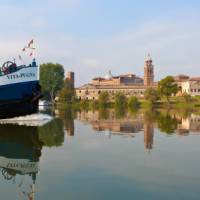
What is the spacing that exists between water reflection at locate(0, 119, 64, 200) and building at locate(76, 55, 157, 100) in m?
118

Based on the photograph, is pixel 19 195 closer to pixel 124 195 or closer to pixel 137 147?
pixel 124 195

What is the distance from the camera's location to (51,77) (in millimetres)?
108938

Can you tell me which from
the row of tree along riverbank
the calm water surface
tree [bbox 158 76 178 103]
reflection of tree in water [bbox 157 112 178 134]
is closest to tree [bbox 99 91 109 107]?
the row of tree along riverbank

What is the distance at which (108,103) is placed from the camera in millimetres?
110812

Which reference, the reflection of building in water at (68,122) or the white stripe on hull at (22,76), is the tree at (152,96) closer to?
the reflection of building in water at (68,122)

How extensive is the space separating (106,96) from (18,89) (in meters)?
80.1

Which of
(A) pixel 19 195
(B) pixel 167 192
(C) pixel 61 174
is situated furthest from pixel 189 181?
(A) pixel 19 195

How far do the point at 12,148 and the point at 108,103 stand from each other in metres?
95.0

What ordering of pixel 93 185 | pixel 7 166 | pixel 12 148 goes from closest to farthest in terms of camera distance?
pixel 93 185, pixel 7 166, pixel 12 148

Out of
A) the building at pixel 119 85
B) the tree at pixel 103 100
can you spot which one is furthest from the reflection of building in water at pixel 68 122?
the building at pixel 119 85

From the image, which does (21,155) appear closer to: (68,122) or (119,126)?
(119,126)

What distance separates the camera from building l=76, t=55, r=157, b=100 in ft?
497

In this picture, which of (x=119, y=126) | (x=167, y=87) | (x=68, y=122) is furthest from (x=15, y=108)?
(x=167, y=87)

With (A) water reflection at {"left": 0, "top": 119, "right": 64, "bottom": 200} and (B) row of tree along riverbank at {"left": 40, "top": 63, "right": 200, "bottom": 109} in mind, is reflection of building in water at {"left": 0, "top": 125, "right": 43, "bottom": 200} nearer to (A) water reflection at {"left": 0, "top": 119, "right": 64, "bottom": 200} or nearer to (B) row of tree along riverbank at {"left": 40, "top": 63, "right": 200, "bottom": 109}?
(A) water reflection at {"left": 0, "top": 119, "right": 64, "bottom": 200}
